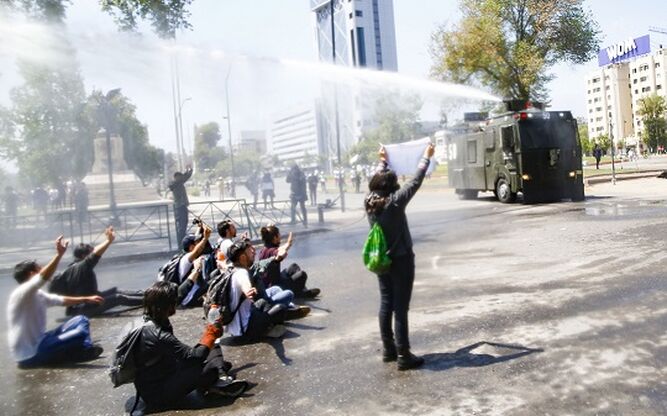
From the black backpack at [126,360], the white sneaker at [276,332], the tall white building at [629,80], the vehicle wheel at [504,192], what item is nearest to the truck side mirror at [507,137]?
the vehicle wheel at [504,192]

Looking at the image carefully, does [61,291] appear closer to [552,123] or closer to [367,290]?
[367,290]

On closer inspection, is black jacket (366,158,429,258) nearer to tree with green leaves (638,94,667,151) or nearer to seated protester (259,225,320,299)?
seated protester (259,225,320,299)

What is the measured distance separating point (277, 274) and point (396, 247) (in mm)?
2903

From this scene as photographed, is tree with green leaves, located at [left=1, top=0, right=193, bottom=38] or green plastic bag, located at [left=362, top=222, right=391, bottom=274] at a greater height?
tree with green leaves, located at [left=1, top=0, right=193, bottom=38]

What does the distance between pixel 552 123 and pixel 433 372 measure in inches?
626

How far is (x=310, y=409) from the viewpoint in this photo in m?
4.22

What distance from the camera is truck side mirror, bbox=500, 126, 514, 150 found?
1877cm

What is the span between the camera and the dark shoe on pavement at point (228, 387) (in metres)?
4.56

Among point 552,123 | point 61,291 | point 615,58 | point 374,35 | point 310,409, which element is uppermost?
point 615,58

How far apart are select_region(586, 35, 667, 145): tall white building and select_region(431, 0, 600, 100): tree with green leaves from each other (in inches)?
3012

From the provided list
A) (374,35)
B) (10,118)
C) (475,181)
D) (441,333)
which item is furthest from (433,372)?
(10,118)

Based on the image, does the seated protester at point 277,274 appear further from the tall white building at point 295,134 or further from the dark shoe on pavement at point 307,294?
the tall white building at point 295,134

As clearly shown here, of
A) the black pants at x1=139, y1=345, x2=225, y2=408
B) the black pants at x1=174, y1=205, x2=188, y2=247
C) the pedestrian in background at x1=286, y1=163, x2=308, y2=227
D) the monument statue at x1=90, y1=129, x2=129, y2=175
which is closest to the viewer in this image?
the black pants at x1=139, y1=345, x2=225, y2=408

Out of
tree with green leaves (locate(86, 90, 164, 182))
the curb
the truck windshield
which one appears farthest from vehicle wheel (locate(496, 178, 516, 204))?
tree with green leaves (locate(86, 90, 164, 182))
